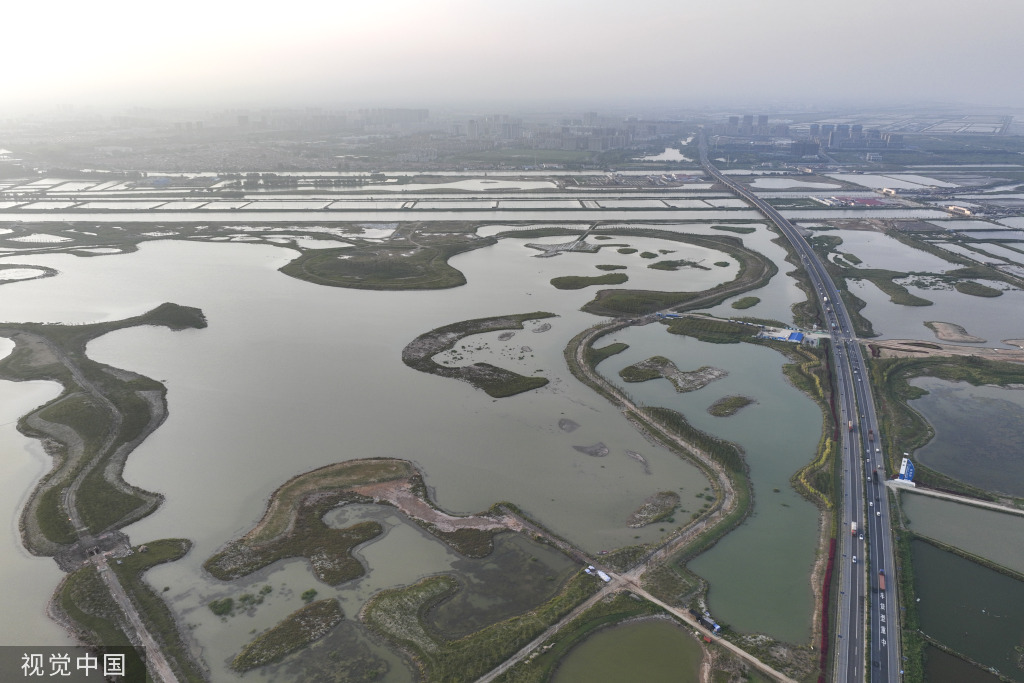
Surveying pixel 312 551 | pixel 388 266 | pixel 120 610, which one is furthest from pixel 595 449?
pixel 388 266

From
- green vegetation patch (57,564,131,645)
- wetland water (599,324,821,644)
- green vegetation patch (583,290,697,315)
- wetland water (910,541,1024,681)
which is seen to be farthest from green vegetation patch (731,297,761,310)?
green vegetation patch (57,564,131,645)

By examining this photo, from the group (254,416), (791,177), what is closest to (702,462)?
(254,416)

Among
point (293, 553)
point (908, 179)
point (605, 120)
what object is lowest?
point (293, 553)

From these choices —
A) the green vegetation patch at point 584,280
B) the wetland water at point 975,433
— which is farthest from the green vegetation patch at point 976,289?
the green vegetation patch at point 584,280

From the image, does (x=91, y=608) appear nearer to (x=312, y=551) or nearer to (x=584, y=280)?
(x=312, y=551)

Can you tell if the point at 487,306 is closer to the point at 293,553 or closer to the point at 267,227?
the point at 293,553

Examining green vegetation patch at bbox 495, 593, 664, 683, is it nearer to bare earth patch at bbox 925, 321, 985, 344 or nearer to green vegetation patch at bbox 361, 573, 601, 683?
green vegetation patch at bbox 361, 573, 601, 683

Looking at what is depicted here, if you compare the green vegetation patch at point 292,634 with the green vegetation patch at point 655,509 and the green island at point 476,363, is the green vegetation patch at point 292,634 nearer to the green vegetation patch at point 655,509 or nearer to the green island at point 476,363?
the green vegetation patch at point 655,509
